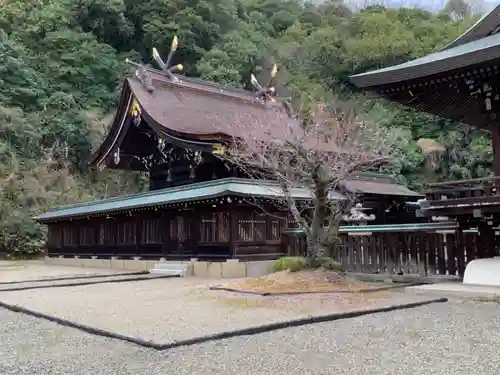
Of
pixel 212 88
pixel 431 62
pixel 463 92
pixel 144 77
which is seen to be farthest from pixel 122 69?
pixel 431 62

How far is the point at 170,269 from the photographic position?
13500mm

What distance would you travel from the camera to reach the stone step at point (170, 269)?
13016 millimetres

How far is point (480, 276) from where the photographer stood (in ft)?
27.3

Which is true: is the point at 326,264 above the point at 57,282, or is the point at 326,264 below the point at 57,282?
above

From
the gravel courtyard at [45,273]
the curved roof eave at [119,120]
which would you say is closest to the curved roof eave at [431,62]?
the gravel courtyard at [45,273]

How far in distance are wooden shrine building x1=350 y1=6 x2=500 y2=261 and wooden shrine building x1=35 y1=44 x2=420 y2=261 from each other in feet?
14.5

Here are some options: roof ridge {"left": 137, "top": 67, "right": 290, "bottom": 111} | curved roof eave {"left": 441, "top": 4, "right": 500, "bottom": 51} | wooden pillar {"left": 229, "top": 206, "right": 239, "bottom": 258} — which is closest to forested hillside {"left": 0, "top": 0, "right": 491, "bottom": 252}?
roof ridge {"left": 137, "top": 67, "right": 290, "bottom": 111}

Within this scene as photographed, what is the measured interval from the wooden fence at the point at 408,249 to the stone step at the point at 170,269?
4.28m

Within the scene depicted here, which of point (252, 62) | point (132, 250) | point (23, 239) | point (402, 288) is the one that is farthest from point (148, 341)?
point (252, 62)

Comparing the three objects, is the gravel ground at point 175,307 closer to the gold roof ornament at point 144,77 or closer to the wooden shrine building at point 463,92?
the wooden shrine building at point 463,92

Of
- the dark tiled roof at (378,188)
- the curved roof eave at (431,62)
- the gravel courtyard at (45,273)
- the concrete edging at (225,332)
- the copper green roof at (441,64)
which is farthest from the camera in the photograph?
the dark tiled roof at (378,188)

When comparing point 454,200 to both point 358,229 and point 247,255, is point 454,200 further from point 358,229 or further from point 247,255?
point 247,255

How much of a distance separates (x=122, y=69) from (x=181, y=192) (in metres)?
24.3

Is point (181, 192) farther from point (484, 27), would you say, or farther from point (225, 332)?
point (225, 332)
